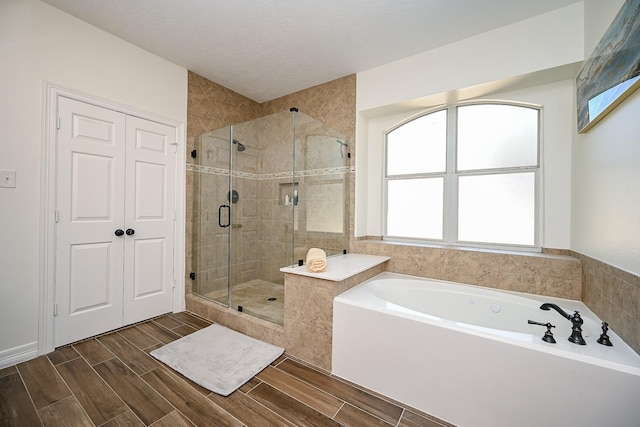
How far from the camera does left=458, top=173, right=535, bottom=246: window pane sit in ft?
7.25

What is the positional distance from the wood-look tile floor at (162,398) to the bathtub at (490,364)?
165mm

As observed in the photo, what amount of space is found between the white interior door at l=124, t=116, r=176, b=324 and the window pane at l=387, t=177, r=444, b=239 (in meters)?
2.49

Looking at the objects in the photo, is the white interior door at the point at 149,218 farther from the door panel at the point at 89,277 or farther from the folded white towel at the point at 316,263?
the folded white towel at the point at 316,263

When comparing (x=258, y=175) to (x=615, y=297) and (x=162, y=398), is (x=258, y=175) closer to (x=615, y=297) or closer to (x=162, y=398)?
(x=162, y=398)

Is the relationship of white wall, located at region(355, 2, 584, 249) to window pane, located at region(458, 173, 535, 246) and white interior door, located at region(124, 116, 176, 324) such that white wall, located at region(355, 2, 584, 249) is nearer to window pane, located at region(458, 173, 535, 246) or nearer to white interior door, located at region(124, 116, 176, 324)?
window pane, located at region(458, 173, 535, 246)

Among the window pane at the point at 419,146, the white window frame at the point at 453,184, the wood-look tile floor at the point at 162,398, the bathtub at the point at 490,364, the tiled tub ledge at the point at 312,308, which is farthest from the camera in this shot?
the window pane at the point at 419,146

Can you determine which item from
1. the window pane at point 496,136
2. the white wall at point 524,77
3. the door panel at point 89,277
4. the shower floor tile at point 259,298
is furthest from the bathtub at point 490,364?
the door panel at point 89,277

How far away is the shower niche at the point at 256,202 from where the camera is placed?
8.73 feet

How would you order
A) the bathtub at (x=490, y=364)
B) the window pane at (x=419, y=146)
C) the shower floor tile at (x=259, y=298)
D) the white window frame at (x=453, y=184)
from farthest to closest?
the window pane at (x=419, y=146) → the shower floor tile at (x=259, y=298) → the white window frame at (x=453, y=184) → the bathtub at (x=490, y=364)

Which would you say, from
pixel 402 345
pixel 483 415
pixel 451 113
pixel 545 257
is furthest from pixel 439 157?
pixel 483 415

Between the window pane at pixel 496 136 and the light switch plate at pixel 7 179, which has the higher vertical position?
the window pane at pixel 496 136

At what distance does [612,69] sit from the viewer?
131 centimetres

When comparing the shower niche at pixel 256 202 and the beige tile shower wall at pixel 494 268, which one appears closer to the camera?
the beige tile shower wall at pixel 494 268

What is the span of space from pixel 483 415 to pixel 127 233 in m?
3.01
